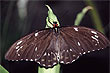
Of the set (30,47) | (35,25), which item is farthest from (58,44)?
(35,25)

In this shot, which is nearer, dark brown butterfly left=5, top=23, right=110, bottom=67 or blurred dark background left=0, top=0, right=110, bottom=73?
dark brown butterfly left=5, top=23, right=110, bottom=67

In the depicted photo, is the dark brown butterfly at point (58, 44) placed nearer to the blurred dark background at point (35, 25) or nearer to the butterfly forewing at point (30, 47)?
the butterfly forewing at point (30, 47)

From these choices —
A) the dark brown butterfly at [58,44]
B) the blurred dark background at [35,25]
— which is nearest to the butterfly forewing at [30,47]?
the dark brown butterfly at [58,44]

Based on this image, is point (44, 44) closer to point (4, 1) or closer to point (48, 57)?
point (48, 57)

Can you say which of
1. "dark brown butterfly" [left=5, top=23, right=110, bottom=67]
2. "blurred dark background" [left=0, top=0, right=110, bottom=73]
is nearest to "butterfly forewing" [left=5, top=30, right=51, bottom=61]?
"dark brown butterfly" [left=5, top=23, right=110, bottom=67]

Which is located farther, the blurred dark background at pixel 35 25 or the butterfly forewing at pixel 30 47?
the blurred dark background at pixel 35 25

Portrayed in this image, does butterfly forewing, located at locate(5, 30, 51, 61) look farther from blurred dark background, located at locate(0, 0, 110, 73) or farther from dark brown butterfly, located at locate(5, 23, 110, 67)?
blurred dark background, located at locate(0, 0, 110, 73)
